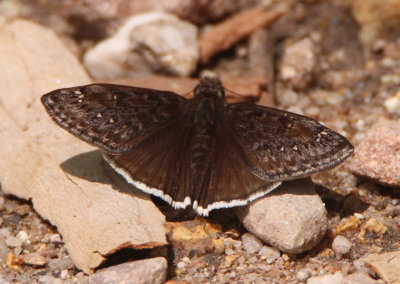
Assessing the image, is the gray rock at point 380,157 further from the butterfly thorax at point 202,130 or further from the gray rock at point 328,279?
the butterfly thorax at point 202,130

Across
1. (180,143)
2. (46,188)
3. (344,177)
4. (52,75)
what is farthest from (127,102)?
(344,177)

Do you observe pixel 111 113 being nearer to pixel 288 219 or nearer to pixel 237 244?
pixel 237 244

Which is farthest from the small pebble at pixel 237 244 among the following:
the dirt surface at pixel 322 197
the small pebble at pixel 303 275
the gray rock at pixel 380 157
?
the gray rock at pixel 380 157

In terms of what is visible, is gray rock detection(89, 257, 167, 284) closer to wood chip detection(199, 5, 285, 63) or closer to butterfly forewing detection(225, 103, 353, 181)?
butterfly forewing detection(225, 103, 353, 181)

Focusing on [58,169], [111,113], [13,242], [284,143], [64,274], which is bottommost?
[64,274]

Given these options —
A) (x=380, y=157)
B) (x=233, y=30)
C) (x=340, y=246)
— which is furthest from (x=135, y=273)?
(x=233, y=30)

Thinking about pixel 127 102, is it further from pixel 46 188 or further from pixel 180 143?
pixel 46 188

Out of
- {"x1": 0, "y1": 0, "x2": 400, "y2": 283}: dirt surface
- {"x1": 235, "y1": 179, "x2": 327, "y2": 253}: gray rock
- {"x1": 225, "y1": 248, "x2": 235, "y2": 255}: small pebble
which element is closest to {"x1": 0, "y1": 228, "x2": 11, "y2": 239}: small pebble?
{"x1": 0, "y1": 0, "x2": 400, "y2": 283}: dirt surface
